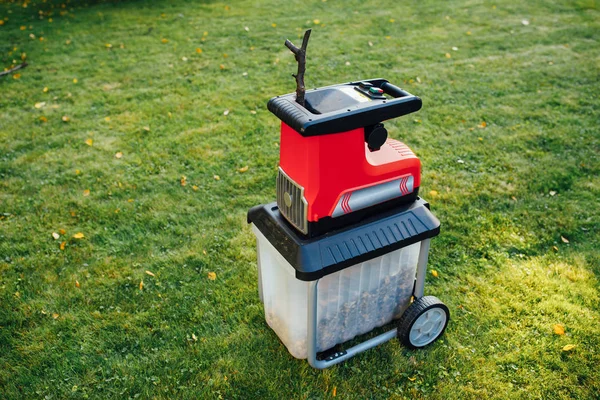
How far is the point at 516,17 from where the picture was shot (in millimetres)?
7840

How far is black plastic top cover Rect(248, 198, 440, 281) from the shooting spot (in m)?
2.44

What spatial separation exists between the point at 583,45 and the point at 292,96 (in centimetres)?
604

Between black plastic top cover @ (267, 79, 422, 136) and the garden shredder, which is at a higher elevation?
black plastic top cover @ (267, 79, 422, 136)

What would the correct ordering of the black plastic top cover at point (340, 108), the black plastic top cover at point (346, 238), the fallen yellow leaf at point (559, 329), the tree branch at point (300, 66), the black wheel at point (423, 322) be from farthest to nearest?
1. the fallen yellow leaf at point (559, 329)
2. the black wheel at point (423, 322)
3. the black plastic top cover at point (346, 238)
4. the tree branch at point (300, 66)
5. the black plastic top cover at point (340, 108)

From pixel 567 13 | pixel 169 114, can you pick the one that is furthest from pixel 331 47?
pixel 567 13

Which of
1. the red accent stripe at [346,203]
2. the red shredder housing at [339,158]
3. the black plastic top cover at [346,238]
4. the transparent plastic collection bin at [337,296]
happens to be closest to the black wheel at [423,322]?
the transparent plastic collection bin at [337,296]

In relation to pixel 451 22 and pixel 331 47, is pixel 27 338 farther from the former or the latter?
pixel 451 22

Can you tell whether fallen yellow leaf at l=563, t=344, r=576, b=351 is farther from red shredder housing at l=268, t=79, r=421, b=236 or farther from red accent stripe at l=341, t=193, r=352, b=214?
Answer: red accent stripe at l=341, t=193, r=352, b=214

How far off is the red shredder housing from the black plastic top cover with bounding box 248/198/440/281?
56 millimetres

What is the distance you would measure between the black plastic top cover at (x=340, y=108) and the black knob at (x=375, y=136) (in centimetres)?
6

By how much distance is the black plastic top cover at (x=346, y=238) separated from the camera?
2.44m

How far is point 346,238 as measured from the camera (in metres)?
2.52

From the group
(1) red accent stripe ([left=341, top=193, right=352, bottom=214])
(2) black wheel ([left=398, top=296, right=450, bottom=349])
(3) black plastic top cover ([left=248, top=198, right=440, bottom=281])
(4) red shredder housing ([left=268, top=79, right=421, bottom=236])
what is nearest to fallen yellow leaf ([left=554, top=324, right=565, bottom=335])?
(2) black wheel ([left=398, top=296, right=450, bottom=349])

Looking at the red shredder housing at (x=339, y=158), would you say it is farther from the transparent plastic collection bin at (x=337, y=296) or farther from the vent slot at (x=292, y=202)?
the transparent plastic collection bin at (x=337, y=296)
